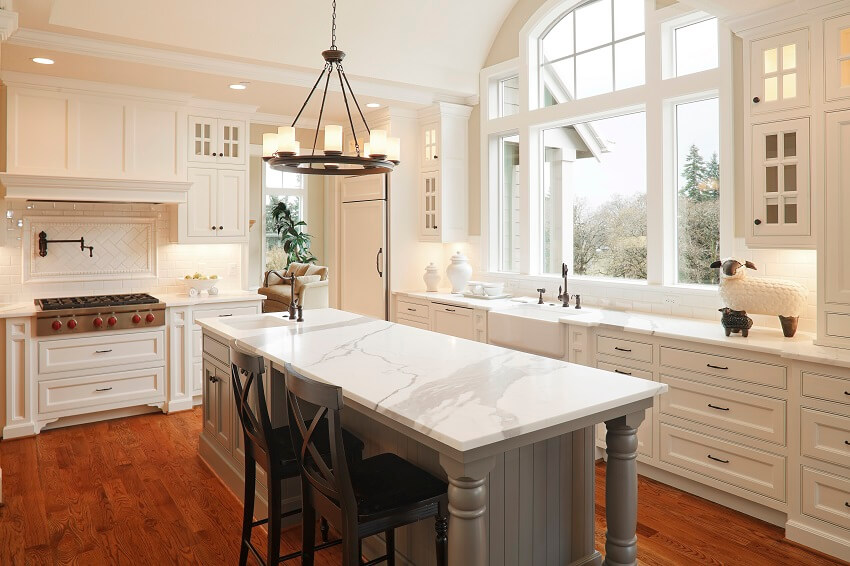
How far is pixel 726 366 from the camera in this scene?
3328 millimetres

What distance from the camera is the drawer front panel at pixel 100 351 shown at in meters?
4.73

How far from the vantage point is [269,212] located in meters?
9.68

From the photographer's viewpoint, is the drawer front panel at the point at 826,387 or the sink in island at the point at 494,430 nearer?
the sink in island at the point at 494,430

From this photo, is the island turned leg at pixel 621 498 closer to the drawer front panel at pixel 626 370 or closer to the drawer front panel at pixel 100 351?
the drawer front panel at pixel 626 370

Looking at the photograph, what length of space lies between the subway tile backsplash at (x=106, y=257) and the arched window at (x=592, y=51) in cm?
348

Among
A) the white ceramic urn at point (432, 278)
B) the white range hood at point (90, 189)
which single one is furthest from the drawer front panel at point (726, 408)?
the white range hood at point (90, 189)

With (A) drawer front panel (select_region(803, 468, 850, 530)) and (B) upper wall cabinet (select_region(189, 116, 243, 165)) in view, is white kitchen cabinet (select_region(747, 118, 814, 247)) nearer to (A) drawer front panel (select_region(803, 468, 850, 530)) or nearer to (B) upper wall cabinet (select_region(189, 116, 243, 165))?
(A) drawer front panel (select_region(803, 468, 850, 530))

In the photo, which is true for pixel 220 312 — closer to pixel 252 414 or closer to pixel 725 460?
pixel 252 414

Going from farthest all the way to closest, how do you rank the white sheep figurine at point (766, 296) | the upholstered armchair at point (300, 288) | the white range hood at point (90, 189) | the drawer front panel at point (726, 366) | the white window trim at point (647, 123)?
1. the upholstered armchair at point (300, 288)
2. the white range hood at point (90, 189)
3. the white window trim at point (647, 123)
4. the white sheep figurine at point (766, 296)
5. the drawer front panel at point (726, 366)

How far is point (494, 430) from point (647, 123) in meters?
3.51

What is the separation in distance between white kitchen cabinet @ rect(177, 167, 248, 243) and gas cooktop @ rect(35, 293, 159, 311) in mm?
716

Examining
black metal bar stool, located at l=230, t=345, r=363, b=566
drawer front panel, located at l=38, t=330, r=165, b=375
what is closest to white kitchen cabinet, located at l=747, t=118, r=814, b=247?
black metal bar stool, located at l=230, t=345, r=363, b=566

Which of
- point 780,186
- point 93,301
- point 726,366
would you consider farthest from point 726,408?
point 93,301

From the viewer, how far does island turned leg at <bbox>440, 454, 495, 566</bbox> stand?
1.76 metres
